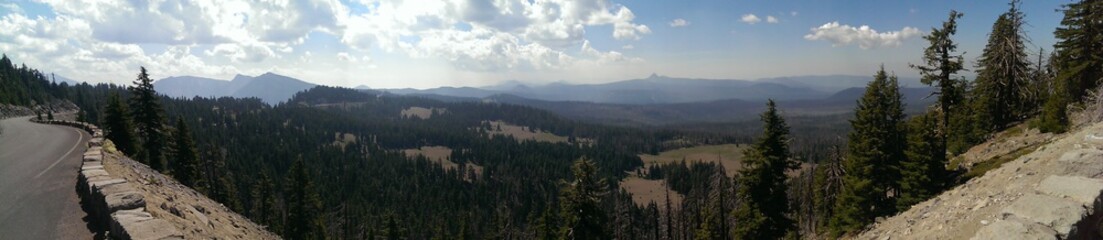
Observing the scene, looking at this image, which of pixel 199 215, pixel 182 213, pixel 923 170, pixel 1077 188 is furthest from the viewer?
pixel 923 170

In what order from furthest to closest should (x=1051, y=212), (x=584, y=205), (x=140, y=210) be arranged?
(x=584, y=205)
(x=140, y=210)
(x=1051, y=212)

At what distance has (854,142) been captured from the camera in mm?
37375

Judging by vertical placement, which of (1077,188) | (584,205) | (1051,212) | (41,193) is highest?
(1077,188)

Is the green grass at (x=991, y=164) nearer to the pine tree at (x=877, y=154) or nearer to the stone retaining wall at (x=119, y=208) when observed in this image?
the pine tree at (x=877, y=154)

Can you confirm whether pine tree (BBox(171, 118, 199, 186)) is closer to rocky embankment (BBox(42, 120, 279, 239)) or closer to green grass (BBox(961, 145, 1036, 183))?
rocky embankment (BBox(42, 120, 279, 239))

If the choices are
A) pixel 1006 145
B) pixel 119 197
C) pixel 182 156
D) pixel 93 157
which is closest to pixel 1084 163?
pixel 1006 145

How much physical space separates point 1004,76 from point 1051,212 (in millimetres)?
41130

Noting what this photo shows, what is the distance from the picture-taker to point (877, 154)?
33844 millimetres

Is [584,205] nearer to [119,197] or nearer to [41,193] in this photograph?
[119,197]

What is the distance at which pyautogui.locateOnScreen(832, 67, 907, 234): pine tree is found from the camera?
110ft

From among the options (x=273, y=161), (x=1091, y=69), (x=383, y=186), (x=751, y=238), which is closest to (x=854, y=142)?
(x=751, y=238)

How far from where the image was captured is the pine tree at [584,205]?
29516 mm

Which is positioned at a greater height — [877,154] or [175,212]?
[175,212]

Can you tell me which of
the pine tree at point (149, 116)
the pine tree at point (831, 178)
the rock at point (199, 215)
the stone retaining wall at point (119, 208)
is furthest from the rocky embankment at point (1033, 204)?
the pine tree at point (149, 116)
